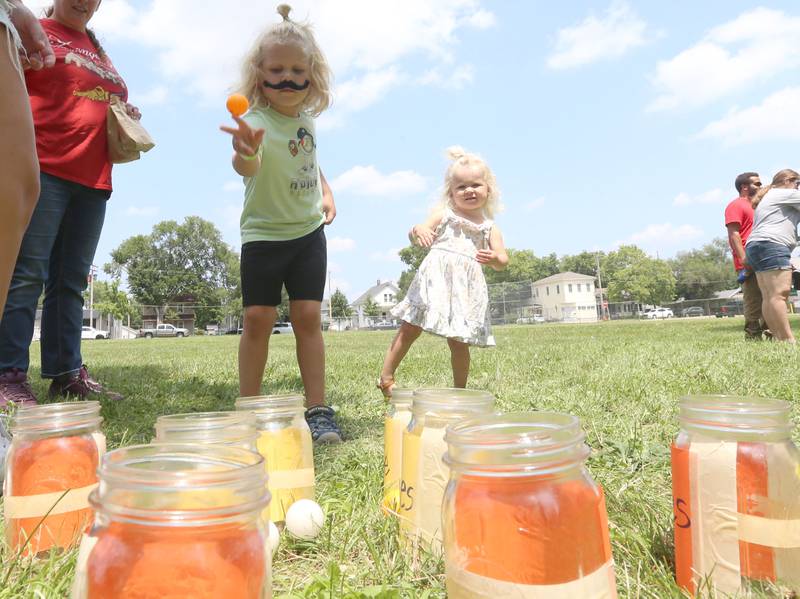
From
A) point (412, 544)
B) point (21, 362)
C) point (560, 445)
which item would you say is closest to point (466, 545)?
point (560, 445)

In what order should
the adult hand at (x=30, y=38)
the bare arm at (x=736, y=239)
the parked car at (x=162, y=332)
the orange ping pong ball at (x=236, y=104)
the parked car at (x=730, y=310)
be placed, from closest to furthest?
the adult hand at (x=30, y=38) → the orange ping pong ball at (x=236, y=104) → the bare arm at (x=736, y=239) → the parked car at (x=730, y=310) → the parked car at (x=162, y=332)

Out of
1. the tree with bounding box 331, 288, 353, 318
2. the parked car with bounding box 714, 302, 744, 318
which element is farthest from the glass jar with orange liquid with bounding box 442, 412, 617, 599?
the tree with bounding box 331, 288, 353, 318

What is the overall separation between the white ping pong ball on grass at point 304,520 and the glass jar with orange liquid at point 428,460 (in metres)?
0.24

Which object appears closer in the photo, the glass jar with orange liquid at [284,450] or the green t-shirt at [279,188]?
the glass jar with orange liquid at [284,450]

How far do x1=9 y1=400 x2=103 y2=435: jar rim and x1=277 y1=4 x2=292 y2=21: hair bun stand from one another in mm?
2473

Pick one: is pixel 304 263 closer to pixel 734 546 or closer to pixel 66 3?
pixel 66 3

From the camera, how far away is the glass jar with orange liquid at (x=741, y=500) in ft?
3.35

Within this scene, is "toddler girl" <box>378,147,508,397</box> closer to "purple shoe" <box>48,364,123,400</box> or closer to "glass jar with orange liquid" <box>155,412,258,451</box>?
"purple shoe" <box>48,364,123,400</box>

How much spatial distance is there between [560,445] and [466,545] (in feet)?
0.65

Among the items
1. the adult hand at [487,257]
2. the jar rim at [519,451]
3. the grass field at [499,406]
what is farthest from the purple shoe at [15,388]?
the jar rim at [519,451]

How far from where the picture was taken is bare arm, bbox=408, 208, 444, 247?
398 centimetres

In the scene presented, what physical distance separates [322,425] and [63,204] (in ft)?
6.34

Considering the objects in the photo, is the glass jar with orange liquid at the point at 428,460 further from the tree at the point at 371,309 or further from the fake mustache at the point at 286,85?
the tree at the point at 371,309

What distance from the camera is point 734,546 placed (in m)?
→ 1.04
